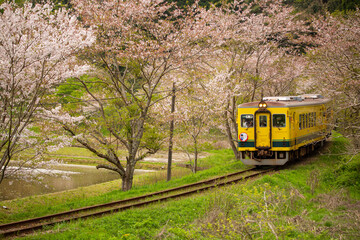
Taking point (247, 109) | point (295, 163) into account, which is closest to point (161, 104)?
point (247, 109)

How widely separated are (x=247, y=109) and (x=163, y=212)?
6.56 meters

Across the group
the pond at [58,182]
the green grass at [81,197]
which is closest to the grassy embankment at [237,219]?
the green grass at [81,197]

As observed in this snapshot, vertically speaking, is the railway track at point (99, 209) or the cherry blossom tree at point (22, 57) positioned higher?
the cherry blossom tree at point (22, 57)

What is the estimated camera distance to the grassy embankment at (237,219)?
238 inches

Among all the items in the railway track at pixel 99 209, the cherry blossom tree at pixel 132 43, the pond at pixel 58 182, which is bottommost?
the pond at pixel 58 182

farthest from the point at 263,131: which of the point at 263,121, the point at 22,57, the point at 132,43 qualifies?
the point at 22,57

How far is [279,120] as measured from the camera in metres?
12.8

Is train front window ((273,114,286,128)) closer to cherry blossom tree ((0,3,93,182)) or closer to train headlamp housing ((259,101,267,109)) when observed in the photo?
train headlamp housing ((259,101,267,109))

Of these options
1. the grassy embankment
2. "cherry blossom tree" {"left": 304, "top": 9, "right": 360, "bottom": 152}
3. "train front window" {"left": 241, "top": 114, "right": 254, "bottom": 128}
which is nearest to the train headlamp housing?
"train front window" {"left": 241, "top": 114, "right": 254, "bottom": 128}

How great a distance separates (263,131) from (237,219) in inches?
262

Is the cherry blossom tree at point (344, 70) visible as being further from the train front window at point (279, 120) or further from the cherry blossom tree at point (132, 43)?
the cherry blossom tree at point (132, 43)

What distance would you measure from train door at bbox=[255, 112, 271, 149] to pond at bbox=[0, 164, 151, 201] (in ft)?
24.2

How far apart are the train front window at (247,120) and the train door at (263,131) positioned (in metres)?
0.25

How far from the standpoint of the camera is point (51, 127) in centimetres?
1118
